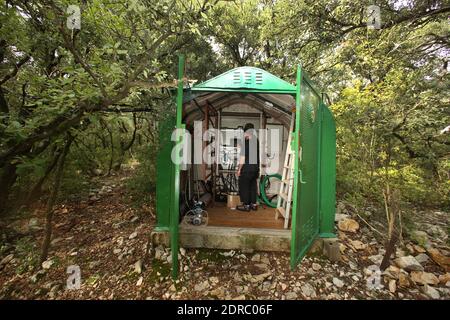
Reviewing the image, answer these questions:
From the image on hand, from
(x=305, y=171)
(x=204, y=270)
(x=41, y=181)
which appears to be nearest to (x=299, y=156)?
(x=305, y=171)

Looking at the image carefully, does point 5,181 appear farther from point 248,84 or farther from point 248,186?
point 248,186

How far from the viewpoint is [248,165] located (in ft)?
16.4

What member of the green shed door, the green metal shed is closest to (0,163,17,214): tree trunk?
the green metal shed

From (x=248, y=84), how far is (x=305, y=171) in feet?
5.32

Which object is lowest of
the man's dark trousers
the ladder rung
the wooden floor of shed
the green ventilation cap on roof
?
the wooden floor of shed

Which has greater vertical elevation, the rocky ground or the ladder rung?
the ladder rung

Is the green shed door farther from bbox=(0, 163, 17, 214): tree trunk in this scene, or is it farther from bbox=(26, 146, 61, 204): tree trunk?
bbox=(0, 163, 17, 214): tree trunk

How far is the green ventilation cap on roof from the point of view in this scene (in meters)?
3.51

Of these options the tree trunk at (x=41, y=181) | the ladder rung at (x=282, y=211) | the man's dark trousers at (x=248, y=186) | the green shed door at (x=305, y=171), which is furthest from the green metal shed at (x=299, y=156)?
the tree trunk at (x=41, y=181)

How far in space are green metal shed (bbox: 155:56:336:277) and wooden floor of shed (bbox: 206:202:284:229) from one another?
802 millimetres

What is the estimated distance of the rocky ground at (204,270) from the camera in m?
3.31

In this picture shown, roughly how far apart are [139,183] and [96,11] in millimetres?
4676
